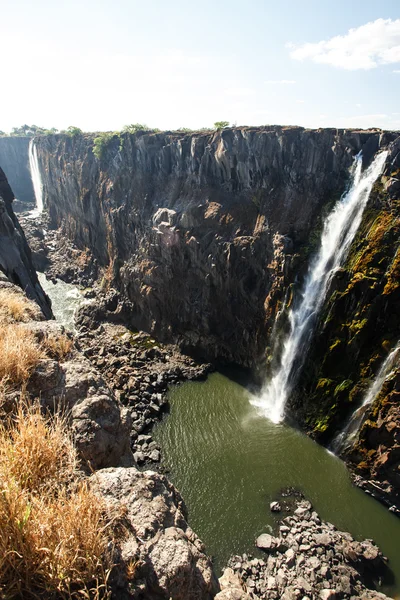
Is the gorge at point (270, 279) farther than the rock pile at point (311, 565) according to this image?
Yes

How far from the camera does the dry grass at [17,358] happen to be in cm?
610

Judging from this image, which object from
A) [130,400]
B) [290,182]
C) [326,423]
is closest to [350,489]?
[326,423]

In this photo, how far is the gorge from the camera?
2072 centimetres

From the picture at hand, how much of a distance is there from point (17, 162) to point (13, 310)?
8899cm

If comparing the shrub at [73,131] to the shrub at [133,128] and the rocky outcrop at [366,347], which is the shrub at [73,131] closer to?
the shrub at [133,128]

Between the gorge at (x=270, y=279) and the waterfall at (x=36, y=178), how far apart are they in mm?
33340

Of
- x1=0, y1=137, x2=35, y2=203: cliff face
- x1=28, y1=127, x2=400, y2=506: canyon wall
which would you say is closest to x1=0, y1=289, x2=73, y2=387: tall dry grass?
x1=28, y1=127, x2=400, y2=506: canyon wall

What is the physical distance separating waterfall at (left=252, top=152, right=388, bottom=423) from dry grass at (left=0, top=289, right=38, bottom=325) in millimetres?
19411

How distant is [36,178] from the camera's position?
2977 inches

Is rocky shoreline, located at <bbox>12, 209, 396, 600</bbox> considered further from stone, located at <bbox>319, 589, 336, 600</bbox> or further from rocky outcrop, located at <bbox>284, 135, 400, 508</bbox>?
rocky outcrop, located at <bbox>284, 135, 400, 508</bbox>

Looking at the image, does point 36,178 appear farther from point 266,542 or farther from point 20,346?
point 20,346

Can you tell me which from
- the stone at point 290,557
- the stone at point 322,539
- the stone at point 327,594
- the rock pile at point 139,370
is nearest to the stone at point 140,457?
the rock pile at point 139,370

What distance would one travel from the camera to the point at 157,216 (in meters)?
36.7

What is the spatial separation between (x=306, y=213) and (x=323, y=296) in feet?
27.3
